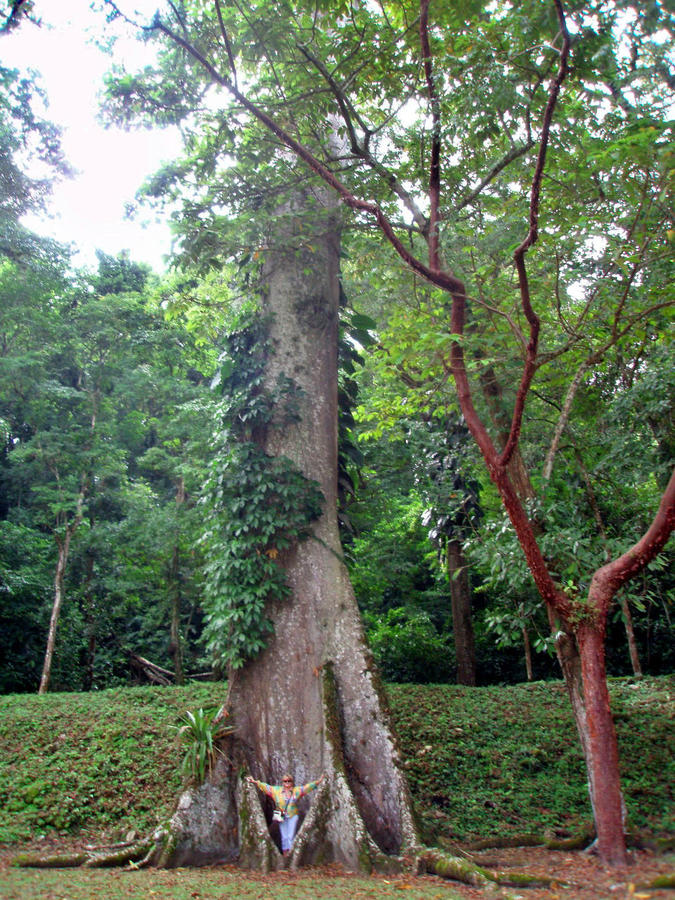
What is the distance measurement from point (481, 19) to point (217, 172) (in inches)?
126

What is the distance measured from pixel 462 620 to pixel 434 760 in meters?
3.86

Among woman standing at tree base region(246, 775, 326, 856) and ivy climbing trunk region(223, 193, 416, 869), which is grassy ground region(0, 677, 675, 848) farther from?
woman standing at tree base region(246, 775, 326, 856)

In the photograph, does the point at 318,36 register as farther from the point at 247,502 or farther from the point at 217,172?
the point at 247,502

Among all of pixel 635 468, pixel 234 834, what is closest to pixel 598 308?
pixel 635 468

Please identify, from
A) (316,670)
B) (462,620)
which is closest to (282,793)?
(316,670)

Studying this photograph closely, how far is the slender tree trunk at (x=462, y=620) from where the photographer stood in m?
10.2

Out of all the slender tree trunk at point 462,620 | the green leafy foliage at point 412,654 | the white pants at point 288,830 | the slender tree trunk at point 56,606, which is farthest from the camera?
the green leafy foliage at point 412,654

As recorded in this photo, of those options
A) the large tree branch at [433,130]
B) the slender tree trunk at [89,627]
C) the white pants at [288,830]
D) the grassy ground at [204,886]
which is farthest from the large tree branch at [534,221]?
the slender tree trunk at [89,627]

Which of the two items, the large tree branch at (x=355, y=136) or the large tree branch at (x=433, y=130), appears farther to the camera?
the large tree branch at (x=355, y=136)

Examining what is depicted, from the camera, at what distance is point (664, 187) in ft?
15.4

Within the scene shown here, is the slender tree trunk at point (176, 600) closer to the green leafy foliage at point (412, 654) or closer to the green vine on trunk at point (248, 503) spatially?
the green leafy foliage at point (412, 654)

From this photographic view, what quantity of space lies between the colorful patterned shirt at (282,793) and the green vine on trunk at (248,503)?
3.34 ft

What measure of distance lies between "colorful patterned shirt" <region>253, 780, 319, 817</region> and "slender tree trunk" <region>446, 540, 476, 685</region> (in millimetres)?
5579

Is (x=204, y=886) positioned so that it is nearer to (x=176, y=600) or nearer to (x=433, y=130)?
(x=433, y=130)
